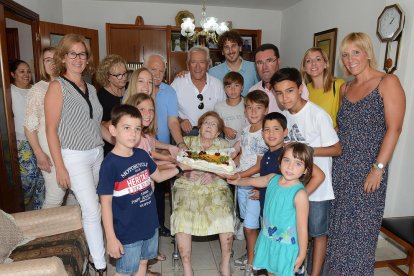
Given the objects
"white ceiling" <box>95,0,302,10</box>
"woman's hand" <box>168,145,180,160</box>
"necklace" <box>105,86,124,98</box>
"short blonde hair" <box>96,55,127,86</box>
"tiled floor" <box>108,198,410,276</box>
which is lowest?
"tiled floor" <box>108,198,410,276</box>

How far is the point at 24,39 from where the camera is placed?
3.52 meters

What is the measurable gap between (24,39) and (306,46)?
12.3 feet

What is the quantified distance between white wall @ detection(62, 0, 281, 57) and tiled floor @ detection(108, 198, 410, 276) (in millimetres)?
3769

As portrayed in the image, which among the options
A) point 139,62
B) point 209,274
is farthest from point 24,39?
point 209,274

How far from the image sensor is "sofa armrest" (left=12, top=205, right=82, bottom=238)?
194 centimetres

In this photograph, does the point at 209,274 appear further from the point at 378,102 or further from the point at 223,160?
the point at 378,102

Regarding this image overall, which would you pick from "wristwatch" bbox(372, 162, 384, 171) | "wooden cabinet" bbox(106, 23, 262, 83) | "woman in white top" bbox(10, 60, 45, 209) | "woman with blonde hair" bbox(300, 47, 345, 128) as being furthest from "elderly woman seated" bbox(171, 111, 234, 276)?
"wooden cabinet" bbox(106, 23, 262, 83)

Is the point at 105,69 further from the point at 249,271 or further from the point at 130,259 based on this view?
the point at 249,271

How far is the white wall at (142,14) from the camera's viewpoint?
504 cm

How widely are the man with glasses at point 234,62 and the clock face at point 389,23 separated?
1.18 m

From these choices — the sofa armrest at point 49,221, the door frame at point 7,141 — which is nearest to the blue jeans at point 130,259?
the sofa armrest at point 49,221

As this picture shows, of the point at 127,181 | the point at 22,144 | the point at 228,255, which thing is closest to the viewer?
the point at 127,181

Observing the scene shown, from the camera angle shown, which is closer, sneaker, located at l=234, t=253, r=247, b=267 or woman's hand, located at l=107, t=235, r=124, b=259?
woman's hand, located at l=107, t=235, r=124, b=259

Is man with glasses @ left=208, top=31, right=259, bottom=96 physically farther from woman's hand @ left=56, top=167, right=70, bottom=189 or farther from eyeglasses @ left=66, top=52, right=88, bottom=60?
woman's hand @ left=56, top=167, right=70, bottom=189
